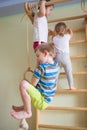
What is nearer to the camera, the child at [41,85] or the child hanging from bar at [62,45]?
the child at [41,85]

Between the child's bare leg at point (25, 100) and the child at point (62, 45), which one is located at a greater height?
the child at point (62, 45)

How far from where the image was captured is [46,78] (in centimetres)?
156

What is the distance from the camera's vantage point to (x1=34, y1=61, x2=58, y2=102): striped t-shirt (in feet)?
5.08

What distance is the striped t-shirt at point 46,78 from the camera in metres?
1.55

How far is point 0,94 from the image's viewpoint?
3.09 meters

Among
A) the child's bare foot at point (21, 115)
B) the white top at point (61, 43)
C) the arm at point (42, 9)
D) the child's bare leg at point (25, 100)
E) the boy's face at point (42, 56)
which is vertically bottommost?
the child's bare foot at point (21, 115)

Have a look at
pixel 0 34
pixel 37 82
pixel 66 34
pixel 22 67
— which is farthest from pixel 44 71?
pixel 0 34

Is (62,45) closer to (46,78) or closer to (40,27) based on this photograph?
(40,27)

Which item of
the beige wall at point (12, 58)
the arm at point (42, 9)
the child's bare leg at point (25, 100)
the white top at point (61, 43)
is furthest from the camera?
the beige wall at point (12, 58)

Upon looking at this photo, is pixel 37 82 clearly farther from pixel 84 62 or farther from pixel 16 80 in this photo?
pixel 16 80

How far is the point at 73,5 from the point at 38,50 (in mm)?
1564

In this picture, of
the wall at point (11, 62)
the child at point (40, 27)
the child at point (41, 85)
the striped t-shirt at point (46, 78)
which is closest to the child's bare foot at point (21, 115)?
the child at point (41, 85)

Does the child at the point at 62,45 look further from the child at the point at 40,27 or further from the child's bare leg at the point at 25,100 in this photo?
the child's bare leg at the point at 25,100

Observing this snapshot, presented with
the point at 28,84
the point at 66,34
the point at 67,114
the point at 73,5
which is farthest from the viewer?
the point at 73,5
